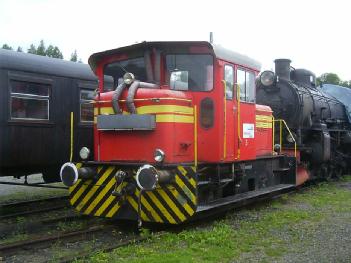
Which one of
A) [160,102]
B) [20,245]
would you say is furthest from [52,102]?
[20,245]

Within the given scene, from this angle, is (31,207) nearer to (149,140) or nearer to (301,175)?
(149,140)

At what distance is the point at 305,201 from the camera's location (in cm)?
1104

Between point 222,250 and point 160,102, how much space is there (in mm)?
2483

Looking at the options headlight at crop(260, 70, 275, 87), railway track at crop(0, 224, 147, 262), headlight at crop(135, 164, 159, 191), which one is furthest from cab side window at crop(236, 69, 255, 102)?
headlight at crop(260, 70, 275, 87)

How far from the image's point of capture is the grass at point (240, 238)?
611 centimetres

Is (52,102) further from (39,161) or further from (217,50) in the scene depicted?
(217,50)

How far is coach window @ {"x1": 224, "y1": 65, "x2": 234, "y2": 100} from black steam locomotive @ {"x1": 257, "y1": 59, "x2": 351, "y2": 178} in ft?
14.9

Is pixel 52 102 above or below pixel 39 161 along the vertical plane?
above


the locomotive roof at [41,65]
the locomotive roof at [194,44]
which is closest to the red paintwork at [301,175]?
the locomotive roof at [194,44]

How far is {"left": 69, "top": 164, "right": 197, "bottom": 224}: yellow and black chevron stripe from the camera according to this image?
24.0 feet

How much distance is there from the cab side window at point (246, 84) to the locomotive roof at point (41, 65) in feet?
12.0

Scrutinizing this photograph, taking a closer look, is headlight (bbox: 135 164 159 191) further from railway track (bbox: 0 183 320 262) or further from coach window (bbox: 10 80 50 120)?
coach window (bbox: 10 80 50 120)

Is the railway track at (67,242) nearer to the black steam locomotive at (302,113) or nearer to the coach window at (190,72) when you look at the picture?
the coach window at (190,72)

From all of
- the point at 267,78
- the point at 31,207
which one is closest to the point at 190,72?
the point at 31,207
